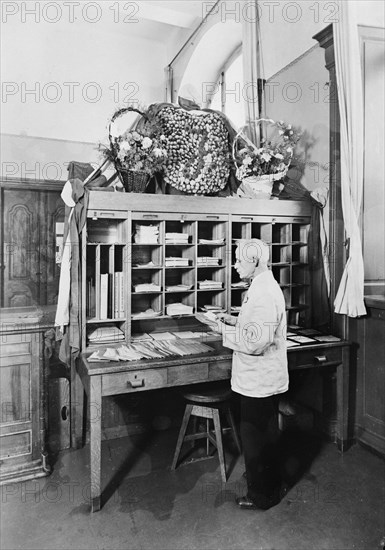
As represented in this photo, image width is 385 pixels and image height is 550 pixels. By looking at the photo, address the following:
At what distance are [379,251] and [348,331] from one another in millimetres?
836

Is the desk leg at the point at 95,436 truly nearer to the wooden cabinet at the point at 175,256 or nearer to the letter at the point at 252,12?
the wooden cabinet at the point at 175,256

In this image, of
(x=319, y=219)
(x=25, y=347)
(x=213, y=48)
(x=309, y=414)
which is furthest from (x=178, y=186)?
(x=213, y=48)

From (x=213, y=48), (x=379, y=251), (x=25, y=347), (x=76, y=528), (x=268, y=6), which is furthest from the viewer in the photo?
(x=213, y=48)

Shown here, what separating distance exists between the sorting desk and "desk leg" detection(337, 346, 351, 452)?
15 cm

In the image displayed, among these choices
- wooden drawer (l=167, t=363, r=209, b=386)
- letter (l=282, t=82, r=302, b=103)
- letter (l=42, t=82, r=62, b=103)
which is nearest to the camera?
wooden drawer (l=167, t=363, r=209, b=386)

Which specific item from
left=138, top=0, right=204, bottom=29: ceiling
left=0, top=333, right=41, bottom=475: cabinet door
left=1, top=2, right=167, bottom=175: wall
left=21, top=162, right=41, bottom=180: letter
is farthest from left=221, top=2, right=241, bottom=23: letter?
left=0, top=333, right=41, bottom=475: cabinet door

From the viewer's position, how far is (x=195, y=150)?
3867mm

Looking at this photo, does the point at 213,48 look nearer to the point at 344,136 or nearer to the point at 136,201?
the point at 344,136

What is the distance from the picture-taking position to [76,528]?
273 cm

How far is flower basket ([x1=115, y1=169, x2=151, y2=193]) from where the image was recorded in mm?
3496

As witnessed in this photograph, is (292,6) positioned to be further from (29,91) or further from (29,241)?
(29,241)

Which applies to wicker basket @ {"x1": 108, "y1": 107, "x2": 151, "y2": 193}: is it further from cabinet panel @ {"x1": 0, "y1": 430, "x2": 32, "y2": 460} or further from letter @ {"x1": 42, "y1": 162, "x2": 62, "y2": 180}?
letter @ {"x1": 42, "y1": 162, "x2": 62, "y2": 180}

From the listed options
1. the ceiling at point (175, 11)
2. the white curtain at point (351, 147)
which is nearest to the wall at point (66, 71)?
the ceiling at point (175, 11)

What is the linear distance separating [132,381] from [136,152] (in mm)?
1801
